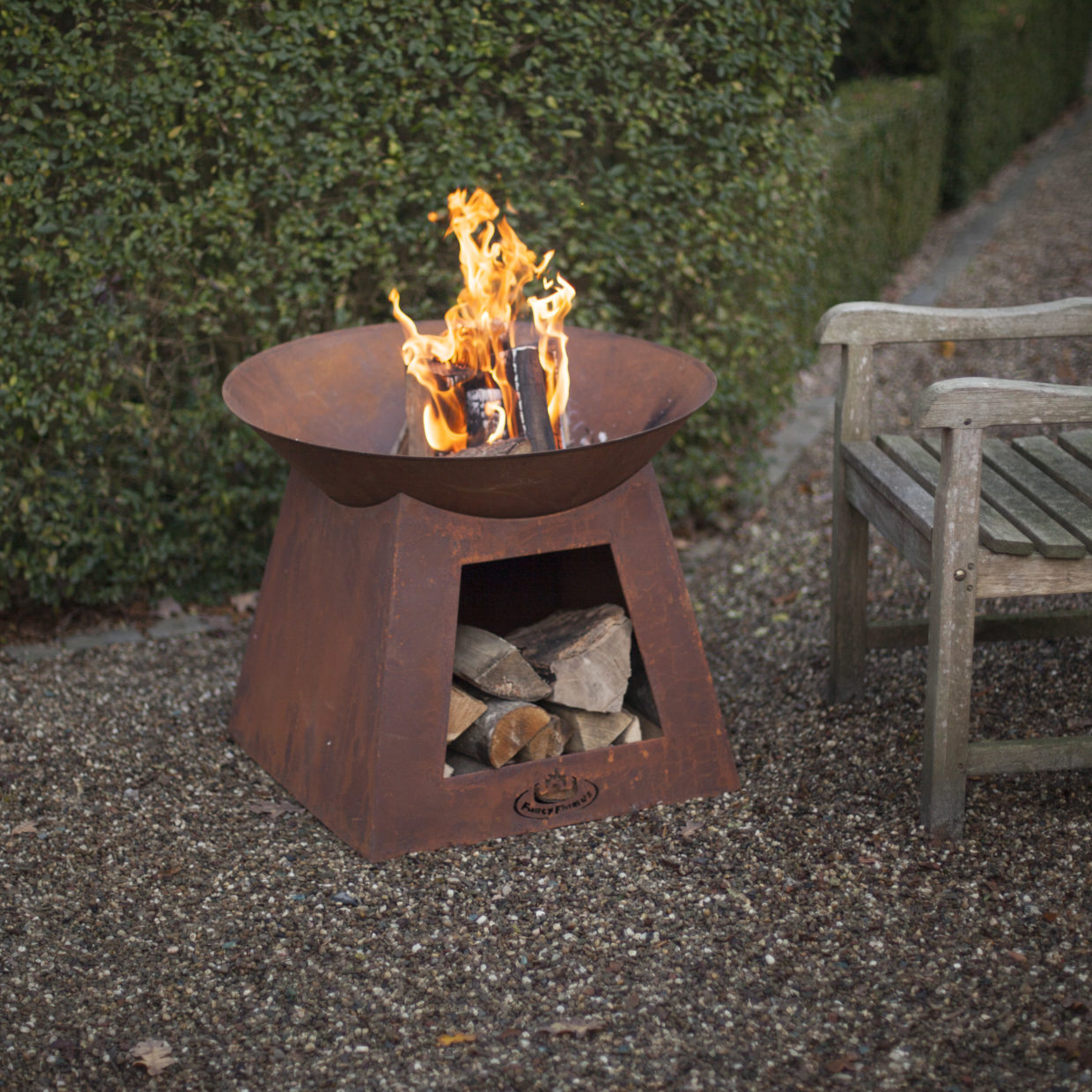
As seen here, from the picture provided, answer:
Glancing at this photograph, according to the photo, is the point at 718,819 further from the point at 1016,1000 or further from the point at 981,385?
the point at 981,385

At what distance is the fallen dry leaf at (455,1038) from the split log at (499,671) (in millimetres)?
813

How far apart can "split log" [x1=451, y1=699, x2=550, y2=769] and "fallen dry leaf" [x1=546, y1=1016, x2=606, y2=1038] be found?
0.68 m

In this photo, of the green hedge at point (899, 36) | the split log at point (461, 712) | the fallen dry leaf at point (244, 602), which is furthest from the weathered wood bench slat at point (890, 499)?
the green hedge at point (899, 36)

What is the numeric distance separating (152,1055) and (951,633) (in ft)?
5.42

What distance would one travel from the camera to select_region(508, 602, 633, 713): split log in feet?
8.93

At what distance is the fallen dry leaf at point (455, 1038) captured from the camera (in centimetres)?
202

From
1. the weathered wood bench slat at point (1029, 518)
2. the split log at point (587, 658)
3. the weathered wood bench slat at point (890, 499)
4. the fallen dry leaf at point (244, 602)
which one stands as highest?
the weathered wood bench slat at point (1029, 518)

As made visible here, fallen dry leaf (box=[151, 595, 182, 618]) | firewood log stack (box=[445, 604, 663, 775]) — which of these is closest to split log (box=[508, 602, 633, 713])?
firewood log stack (box=[445, 604, 663, 775])

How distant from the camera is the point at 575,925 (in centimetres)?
232

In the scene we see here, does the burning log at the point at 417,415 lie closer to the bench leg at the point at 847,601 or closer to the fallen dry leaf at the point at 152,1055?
the bench leg at the point at 847,601

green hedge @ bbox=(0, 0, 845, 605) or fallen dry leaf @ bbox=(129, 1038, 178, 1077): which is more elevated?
green hedge @ bbox=(0, 0, 845, 605)

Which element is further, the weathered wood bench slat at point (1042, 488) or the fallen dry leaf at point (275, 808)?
the fallen dry leaf at point (275, 808)

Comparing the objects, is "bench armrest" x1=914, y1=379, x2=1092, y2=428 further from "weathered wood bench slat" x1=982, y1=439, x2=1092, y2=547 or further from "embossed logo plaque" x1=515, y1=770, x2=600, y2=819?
"embossed logo plaque" x1=515, y1=770, x2=600, y2=819

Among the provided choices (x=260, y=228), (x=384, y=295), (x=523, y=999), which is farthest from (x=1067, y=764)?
(x=260, y=228)
